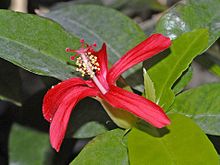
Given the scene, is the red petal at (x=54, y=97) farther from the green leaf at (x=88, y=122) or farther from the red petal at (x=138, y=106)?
the green leaf at (x=88, y=122)

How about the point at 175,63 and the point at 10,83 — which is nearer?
the point at 175,63

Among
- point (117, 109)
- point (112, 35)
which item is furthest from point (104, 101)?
point (112, 35)

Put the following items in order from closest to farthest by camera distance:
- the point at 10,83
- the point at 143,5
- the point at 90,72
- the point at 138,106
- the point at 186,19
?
the point at 138,106, the point at 90,72, the point at 186,19, the point at 10,83, the point at 143,5

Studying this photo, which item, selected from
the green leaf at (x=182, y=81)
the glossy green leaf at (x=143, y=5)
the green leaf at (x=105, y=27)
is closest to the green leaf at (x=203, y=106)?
the green leaf at (x=182, y=81)

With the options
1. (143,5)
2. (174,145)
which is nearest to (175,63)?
(174,145)

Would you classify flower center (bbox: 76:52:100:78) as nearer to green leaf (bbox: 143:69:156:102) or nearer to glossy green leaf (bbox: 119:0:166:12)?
green leaf (bbox: 143:69:156:102)

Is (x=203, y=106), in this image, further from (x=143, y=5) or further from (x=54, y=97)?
(x=143, y=5)
